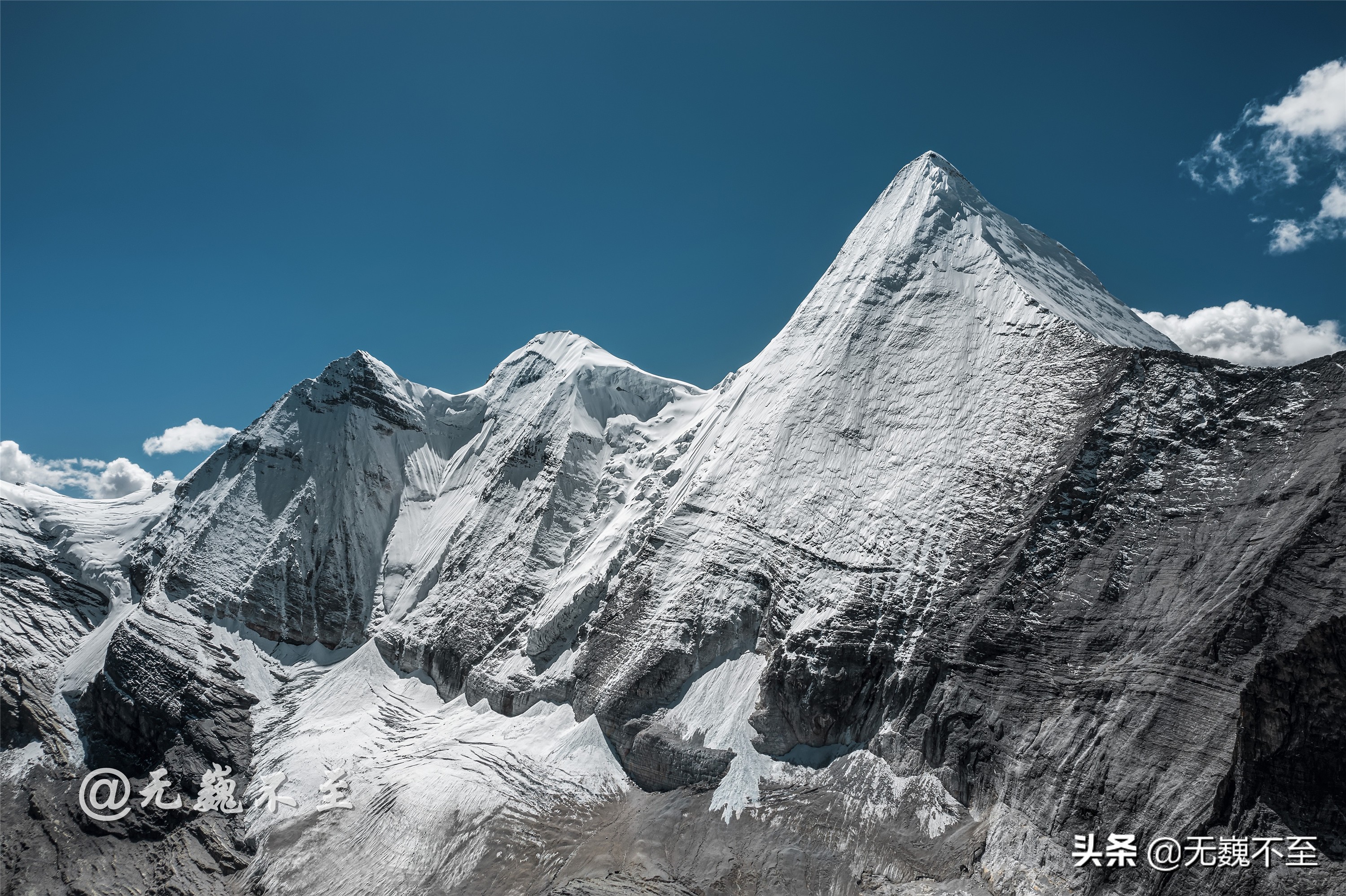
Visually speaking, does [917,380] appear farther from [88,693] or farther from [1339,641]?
[88,693]

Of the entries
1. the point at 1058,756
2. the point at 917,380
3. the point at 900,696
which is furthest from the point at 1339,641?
the point at 917,380

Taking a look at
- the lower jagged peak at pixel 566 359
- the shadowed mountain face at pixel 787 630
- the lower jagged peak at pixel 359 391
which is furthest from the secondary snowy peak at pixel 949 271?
the lower jagged peak at pixel 359 391

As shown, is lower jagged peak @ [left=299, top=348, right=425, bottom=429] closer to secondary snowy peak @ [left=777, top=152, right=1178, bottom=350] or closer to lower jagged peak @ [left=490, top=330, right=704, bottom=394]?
lower jagged peak @ [left=490, top=330, right=704, bottom=394]

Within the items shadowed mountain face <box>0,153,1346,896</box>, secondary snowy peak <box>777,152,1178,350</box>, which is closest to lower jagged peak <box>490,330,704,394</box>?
shadowed mountain face <box>0,153,1346,896</box>

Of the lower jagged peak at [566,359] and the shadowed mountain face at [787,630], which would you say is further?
the lower jagged peak at [566,359]

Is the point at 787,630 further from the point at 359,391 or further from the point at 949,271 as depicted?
the point at 359,391

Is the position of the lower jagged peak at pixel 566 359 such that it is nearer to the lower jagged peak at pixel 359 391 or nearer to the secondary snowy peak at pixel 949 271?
the lower jagged peak at pixel 359 391

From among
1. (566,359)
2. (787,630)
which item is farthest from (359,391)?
(787,630)
